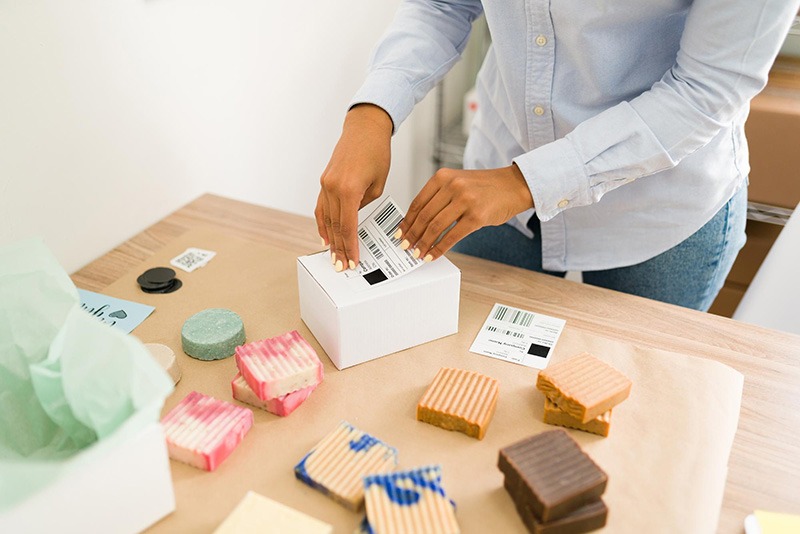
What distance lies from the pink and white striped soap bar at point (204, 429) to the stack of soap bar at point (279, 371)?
3cm

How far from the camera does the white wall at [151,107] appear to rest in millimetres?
848

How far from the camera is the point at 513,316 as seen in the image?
0.87m

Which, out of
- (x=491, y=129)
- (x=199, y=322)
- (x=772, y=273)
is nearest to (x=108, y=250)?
(x=199, y=322)

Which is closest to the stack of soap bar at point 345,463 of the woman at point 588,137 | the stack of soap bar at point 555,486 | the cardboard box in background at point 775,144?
the stack of soap bar at point 555,486

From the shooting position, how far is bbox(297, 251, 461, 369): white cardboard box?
75 cm

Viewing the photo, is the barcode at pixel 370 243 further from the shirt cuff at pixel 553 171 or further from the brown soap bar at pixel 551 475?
the brown soap bar at pixel 551 475

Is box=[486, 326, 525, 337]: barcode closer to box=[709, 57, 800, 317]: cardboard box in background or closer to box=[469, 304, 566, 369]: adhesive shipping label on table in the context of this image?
box=[469, 304, 566, 369]: adhesive shipping label on table

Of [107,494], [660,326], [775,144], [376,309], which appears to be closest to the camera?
[107,494]

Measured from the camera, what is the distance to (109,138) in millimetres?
964

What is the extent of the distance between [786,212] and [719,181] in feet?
2.15

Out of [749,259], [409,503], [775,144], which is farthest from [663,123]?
[749,259]

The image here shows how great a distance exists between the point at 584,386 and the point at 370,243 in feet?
0.98

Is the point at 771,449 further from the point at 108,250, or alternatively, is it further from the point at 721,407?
the point at 108,250

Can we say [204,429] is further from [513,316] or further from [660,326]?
[660,326]
